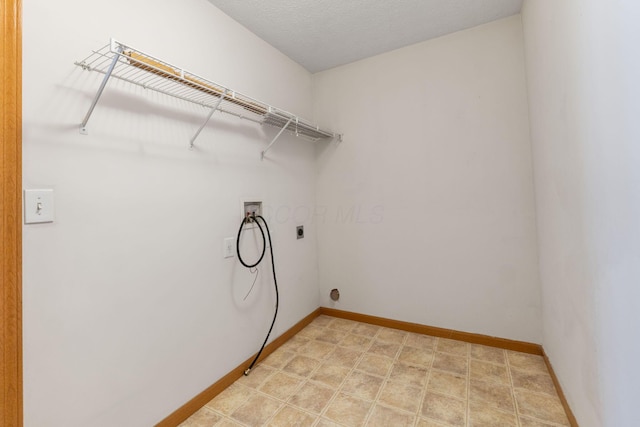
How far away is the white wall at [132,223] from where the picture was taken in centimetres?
103

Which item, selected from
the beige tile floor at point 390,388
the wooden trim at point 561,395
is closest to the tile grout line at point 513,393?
the beige tile floor at point 390,388

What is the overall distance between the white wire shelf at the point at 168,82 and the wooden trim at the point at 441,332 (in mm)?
1760

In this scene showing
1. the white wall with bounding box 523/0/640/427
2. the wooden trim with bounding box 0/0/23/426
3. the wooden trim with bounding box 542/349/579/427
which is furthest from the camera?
the wooden trim with bounding box 542/349/579/427

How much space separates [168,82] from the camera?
140 cm

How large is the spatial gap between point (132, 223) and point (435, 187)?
2.12m

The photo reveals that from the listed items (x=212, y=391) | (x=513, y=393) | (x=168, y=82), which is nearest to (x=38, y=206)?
(x=168, y=82)

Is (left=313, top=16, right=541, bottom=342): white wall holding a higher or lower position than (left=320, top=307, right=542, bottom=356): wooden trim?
higher

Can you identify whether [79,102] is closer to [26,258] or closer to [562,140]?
[26,258]

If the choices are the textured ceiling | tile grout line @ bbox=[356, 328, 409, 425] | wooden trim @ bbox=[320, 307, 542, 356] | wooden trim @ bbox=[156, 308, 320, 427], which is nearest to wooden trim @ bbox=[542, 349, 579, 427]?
wooden trim @ bbox=[320, 307, 542, 356]

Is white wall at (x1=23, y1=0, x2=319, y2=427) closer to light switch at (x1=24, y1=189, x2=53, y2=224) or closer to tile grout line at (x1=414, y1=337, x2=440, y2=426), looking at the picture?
light switch at (x1=24, y1=189, x2=53, y2=224)

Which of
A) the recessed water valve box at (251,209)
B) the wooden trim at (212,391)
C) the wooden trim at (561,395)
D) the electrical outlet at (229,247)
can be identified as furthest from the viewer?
the recessed water valve box at (251,209)

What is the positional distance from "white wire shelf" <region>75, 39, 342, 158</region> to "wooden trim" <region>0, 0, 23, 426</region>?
193 millimetres

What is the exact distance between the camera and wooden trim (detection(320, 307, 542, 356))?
201 centimetres

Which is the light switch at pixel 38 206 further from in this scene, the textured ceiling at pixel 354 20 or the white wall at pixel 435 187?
the white wall at pixel 435 187
